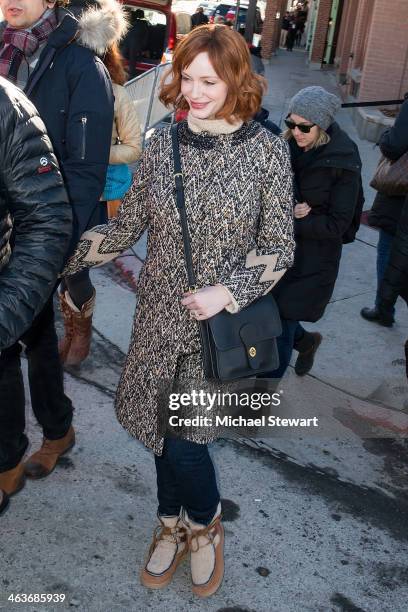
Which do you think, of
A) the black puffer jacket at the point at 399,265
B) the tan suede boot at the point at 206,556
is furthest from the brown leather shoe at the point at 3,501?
the black puffer jacket at the point at 399,265

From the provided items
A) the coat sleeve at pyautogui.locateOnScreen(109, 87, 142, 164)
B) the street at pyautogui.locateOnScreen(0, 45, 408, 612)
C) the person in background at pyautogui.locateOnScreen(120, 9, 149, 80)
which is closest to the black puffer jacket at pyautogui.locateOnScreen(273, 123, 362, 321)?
the street at pyautogui.locateOnScreen(0, 45, 408, 612)

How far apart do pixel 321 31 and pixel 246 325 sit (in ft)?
87.2

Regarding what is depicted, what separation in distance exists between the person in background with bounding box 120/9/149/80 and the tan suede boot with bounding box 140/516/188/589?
12224mm

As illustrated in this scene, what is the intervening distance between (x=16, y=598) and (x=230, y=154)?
5.79ft

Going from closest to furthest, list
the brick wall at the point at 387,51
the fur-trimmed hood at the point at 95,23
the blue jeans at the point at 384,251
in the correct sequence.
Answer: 1. the fur-trimmed hood at the point at 95,23
2. the blue jeans at the point at 384,251
3. the brick wall at the point at 387,51

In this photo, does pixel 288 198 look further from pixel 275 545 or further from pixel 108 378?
pixel 108 378

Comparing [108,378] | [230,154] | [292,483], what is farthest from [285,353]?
[230,154]

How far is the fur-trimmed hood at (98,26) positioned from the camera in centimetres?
319

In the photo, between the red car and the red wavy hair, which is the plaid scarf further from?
the red car

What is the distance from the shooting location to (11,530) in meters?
3.00

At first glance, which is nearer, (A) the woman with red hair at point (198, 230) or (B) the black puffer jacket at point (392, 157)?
(A) the woman with red hair at point (198, 230)

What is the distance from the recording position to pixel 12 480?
3160mm

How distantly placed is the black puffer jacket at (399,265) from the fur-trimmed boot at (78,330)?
1842 mm

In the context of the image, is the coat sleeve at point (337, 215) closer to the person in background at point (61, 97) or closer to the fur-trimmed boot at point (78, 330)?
the person in background at point (61, 97)
